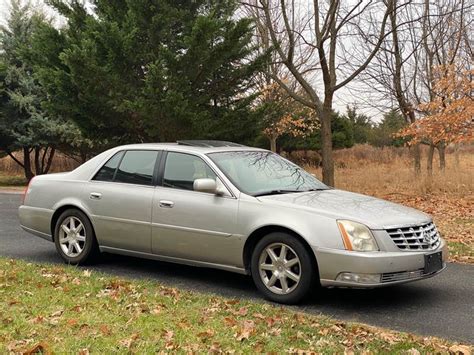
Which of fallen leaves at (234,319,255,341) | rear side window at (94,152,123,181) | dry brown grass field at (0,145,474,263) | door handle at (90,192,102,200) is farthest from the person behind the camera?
dry brown grass field at (0,145,474,263)

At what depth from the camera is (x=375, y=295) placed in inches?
229

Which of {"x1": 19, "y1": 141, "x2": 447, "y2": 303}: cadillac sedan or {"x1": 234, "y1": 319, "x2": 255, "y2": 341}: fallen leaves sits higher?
{"x1": 19, "y1": 141, "x2": 447, "y2": 303}: cadillac sedan

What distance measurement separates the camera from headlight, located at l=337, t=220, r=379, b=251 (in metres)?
5.04

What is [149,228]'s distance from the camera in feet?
20.7

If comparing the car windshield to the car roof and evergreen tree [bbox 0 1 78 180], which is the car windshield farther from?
evergreen tree [bbox 0 1 78 180]

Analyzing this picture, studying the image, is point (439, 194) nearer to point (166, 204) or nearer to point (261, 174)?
point (261, 174)

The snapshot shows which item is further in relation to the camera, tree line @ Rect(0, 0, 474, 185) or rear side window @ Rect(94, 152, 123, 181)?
tree line @ Rect(0, 0, 474, 185)

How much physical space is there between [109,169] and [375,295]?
3.51m

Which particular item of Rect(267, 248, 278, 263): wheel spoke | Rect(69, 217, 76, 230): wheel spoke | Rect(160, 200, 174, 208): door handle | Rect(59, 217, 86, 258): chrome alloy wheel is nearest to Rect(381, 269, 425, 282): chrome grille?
Rect(267, 248, 278, 263): wheel spoke

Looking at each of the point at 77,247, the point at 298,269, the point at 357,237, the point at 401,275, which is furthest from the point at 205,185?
the point at 77,247

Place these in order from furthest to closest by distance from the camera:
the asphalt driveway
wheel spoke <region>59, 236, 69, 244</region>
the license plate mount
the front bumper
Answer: wheel spoke <region>59, 236, 69, 244</region>, the license plate mount, the front bumper, the asphalt driveway

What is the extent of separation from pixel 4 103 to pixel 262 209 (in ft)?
69.4

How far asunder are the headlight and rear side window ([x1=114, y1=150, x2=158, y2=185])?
2.48 m

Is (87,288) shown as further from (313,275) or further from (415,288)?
(415,288)
